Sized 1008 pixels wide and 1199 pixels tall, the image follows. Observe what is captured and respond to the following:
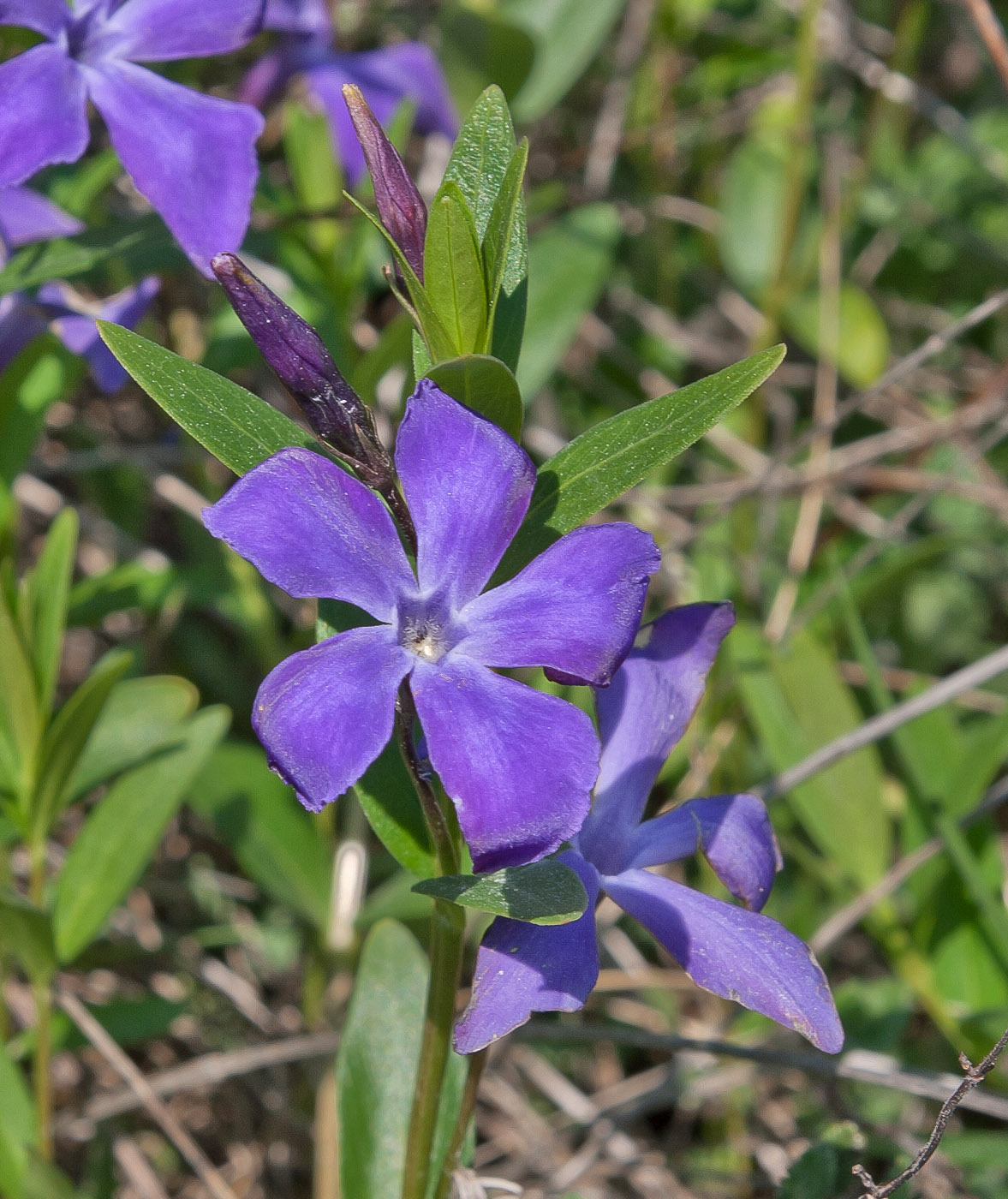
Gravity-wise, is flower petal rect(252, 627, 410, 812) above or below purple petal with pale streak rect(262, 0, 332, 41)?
below

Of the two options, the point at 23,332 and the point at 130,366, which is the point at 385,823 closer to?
the point at 130,366

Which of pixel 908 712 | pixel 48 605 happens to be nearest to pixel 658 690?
pixel 908 712

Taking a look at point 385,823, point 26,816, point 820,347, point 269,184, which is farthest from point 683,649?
point 820,347

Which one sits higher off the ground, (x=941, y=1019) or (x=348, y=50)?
(x=348, y=50)

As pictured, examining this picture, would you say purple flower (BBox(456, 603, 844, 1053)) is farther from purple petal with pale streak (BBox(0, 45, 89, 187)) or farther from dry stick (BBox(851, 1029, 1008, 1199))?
purple petal with pale streak (BBox(0, 45, 89, 187))

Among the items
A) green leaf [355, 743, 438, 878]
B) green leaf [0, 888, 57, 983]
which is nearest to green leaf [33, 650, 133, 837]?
green leaf [0, 888, 57, 983]
